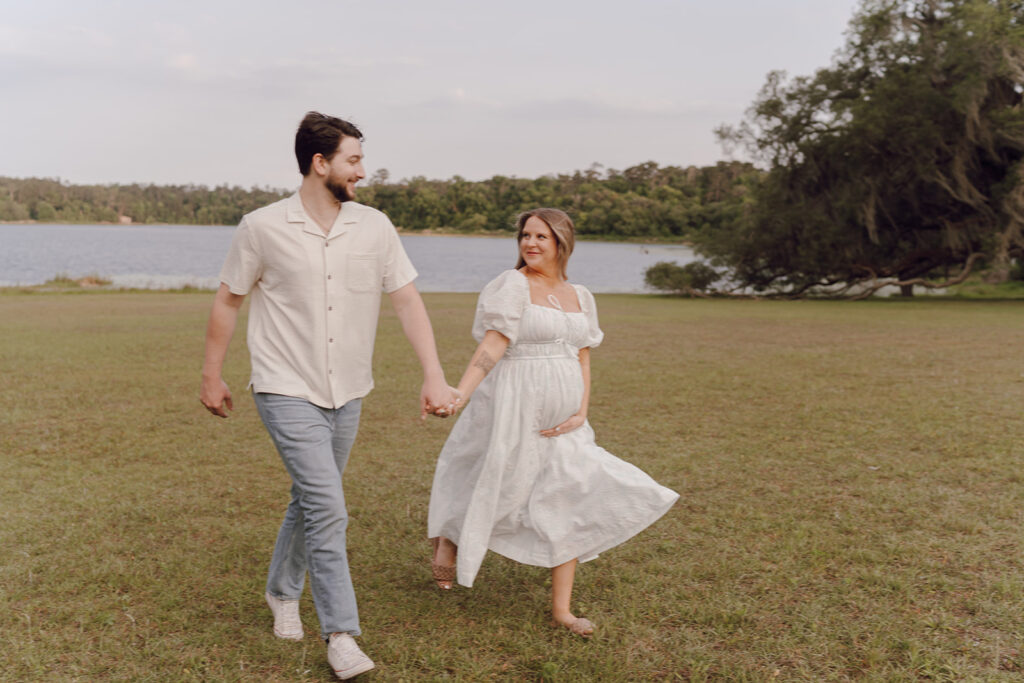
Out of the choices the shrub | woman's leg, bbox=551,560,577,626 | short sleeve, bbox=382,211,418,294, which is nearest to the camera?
short sleeve, bbox=382,211,418,294

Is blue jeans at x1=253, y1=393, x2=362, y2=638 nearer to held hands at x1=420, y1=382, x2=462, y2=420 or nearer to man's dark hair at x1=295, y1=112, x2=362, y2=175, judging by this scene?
held hands at x1=420, y1=382, x2=462, y2=420

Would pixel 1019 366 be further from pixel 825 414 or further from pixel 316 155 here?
pixel 316 155

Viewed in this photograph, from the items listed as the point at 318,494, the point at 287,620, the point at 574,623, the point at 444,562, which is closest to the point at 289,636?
the point at 287,620

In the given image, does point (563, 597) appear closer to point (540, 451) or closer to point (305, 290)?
point (540, 451)

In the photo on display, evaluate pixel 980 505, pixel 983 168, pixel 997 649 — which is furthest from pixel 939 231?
pixel 997 649

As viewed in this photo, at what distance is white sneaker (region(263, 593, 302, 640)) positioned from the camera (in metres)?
3.88

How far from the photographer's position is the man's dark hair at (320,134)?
11.0 ft

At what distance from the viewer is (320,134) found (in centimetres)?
336

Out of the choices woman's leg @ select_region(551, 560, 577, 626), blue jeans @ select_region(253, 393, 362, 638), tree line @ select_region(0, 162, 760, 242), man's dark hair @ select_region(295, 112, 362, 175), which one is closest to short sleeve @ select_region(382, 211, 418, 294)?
man's dark hair @ select_region(295, 112, 362, 175)

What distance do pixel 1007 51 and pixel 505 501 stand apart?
27708mm

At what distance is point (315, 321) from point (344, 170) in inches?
24.2

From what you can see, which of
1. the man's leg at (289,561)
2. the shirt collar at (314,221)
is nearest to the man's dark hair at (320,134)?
the shirt collar at (314,221)

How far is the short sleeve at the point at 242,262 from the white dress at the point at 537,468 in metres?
→ 1.07

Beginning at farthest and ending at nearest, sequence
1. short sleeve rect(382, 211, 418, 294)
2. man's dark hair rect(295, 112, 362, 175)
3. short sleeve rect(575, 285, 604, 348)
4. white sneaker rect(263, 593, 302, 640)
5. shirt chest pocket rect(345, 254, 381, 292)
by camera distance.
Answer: short sleeve rect(575, 285, 604, 348)
white sneaker rect(263, 593, 302, 640)
short sleeve rect(382, 211, 418, 294)
shirt chest pocket rect(345, 254, 381, 292)
man's dark hair rect(295, 112, 362, 175)
